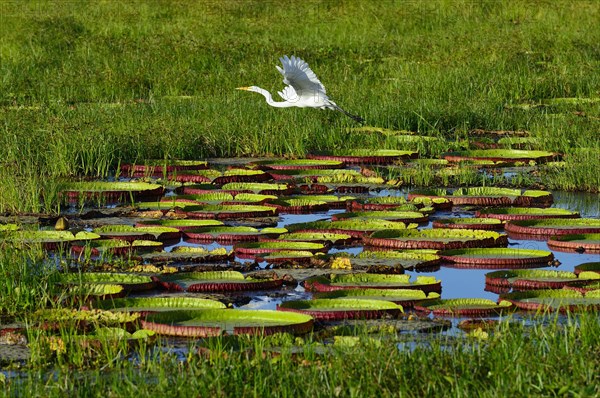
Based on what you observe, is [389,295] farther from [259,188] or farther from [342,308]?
[259,188]

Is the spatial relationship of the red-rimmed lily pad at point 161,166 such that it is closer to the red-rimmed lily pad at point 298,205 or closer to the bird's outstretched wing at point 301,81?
the red-rimmed lily pad at point 298,205

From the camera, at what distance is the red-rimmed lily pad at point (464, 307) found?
5.12 m

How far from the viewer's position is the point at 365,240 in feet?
22.5

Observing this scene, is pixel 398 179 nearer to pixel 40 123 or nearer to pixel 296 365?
pixel 40 123

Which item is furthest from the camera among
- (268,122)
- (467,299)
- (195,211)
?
(268,122)

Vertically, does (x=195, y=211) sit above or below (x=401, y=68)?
below

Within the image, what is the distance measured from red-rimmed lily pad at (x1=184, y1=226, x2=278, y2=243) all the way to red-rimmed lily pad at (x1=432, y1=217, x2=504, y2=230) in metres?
1.04

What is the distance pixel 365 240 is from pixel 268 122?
15.0ft

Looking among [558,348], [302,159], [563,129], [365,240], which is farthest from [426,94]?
[558,348]

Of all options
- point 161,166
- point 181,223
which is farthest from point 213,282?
point 161,166

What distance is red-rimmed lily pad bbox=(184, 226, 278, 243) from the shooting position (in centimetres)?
709

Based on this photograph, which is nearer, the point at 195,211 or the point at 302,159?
the point at 195,211

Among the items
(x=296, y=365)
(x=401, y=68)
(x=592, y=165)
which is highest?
(x=401, y=68)

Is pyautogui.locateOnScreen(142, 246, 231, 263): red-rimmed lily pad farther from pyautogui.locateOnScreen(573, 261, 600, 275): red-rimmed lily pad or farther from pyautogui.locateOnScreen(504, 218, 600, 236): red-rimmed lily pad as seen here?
pyautogui.locateOnScreen(504, 218, 600, 236): red-rimmed lily pad
